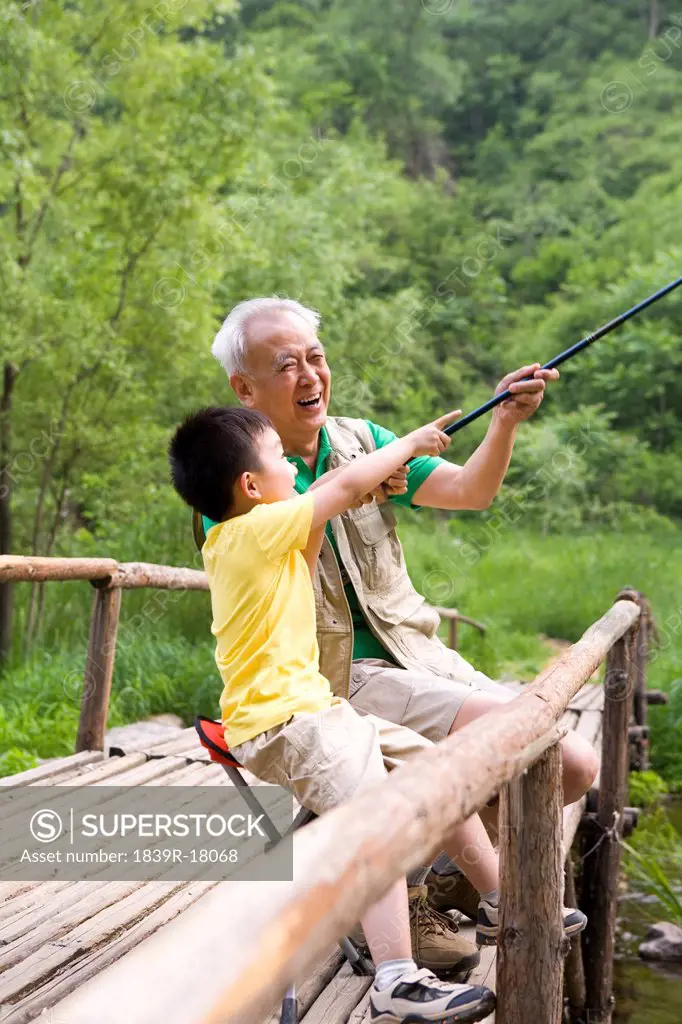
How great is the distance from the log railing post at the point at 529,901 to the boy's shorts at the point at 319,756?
27 cm

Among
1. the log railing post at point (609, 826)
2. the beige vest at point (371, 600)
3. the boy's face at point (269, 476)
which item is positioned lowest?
the log railing post at point (609, 826)

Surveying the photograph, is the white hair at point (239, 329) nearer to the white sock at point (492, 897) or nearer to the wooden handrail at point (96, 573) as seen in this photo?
the wooden handrail at point (96, 573)

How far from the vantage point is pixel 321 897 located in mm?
1054

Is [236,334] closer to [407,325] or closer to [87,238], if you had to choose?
[87,238]

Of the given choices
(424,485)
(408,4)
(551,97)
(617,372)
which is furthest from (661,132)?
(424,485)

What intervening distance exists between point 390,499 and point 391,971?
1.19 m

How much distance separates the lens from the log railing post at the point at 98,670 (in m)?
4.11

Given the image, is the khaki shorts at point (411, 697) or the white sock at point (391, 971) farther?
the khaki shorts at point (411, 697)

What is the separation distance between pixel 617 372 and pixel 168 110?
1290cm

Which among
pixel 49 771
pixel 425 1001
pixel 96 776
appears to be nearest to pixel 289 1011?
pixel 425 1001

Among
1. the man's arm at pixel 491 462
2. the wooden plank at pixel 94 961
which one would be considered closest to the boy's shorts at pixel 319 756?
the wooden plank at pixel 94 961

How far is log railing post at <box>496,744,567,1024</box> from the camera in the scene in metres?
2.07

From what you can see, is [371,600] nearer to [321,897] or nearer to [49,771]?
[321,897]

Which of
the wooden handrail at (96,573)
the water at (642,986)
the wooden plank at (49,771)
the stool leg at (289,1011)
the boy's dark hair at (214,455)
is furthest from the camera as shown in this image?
the water at (642,986)
